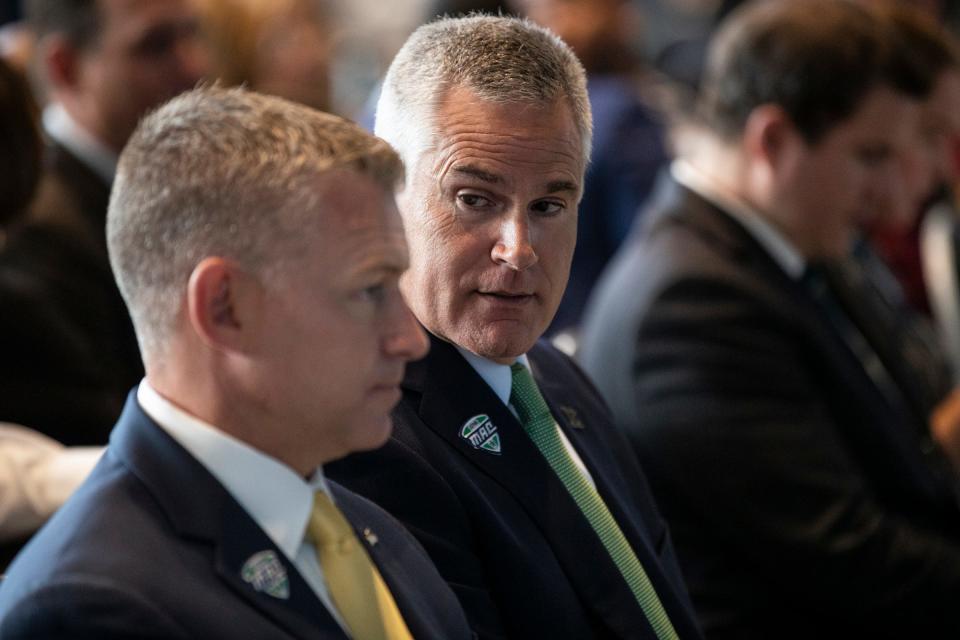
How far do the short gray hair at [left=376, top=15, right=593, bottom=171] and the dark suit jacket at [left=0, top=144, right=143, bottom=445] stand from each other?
→ 1060 millimetres

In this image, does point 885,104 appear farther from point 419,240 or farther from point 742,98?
point 419,240

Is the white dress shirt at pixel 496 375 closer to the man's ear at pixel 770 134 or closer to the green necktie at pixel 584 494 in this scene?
the green necktie at pixel 584 494

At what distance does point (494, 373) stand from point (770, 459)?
954mm

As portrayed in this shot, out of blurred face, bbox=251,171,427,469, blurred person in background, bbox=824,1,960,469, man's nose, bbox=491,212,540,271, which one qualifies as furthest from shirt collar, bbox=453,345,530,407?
blurred person in background, bbox=824,1,960,469

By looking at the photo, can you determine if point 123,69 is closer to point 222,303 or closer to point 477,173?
point 477,173

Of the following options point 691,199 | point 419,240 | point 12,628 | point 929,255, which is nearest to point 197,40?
point 691,199

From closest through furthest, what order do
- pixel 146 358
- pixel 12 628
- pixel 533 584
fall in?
pixel 12 628
pixel 146 358
pixel 533 584

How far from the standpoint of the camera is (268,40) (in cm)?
436

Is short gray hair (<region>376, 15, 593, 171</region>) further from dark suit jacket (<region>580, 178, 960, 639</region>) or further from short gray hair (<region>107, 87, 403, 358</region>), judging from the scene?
dark suit jacket (<region>580, 178, 960, 639</region>)

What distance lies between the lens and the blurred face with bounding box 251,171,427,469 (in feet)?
4.33

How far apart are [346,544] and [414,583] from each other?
5.5 inches

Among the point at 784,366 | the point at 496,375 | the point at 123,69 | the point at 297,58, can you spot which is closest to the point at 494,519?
the point at 496,375

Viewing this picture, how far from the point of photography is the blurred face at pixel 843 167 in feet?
9.56

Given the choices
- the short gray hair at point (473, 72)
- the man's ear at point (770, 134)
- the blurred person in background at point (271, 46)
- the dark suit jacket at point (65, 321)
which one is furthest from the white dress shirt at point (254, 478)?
the blurred person in background at point (271, 46)
